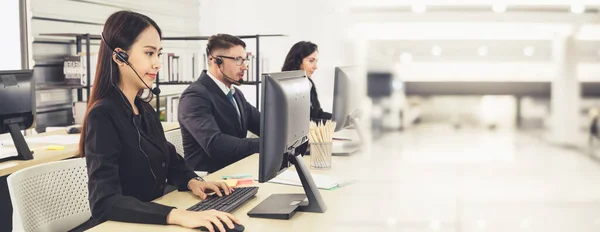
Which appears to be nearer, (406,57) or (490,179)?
(406,57)

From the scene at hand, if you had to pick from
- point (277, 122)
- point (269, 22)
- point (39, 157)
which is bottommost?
point (39, 157)

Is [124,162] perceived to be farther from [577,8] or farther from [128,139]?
[577,8]

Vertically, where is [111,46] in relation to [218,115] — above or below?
above

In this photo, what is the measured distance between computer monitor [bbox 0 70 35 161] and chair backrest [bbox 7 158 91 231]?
31.9 inches

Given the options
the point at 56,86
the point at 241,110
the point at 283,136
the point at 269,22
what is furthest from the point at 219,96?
the point at 269,22

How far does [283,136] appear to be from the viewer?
140cm

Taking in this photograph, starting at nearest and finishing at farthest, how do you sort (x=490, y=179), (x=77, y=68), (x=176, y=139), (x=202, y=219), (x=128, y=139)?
Result: (x=490, y=179) → (x=202, y=219) → (x=128, y=139) → (x=176, y=139) → (x=77, y=68)

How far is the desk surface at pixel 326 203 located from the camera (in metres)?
0.70

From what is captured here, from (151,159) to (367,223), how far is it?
Result: 42.1 inches

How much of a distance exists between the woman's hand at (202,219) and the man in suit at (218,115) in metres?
1.03

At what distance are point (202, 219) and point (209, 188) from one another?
40cm

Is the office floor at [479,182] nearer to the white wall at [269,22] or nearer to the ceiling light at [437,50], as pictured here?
the ceiling light at [437,50]

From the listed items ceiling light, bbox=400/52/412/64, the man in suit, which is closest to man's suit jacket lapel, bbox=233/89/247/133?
the man in suit

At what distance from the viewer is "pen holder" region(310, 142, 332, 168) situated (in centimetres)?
211
